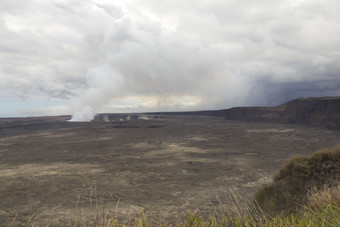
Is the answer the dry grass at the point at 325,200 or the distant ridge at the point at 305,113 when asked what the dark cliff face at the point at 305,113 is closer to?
the distant ridge at the point at 305,113

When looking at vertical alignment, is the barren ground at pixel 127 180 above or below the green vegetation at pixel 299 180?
below

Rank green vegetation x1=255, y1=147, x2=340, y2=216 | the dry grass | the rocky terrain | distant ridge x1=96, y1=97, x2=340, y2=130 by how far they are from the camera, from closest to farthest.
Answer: the dry grass, green vegetation x1=255, y1=147, x2=340, y2=216, the rocky terrain, distant ridge x1=96, y1=97, x2=340, y2=130

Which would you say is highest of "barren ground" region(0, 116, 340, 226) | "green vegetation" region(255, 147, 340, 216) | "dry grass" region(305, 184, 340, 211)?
"dry grass" region(305, 184, 340, 211)

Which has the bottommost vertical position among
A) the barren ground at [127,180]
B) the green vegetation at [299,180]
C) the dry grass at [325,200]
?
the barren ground at [127,180]

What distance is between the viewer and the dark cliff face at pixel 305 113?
47741 millimetres

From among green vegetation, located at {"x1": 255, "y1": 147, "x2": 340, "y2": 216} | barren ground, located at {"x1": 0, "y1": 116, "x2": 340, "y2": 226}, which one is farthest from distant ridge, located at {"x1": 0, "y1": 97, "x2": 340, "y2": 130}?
green vegetation, located at {"x1": 255, "y1": 147, "x2": 340, "y2": 216}

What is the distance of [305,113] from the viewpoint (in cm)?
5716

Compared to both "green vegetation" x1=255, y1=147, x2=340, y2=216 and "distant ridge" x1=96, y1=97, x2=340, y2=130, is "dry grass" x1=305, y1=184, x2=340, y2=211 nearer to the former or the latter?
"green vegetation" x1=255, y1=147, x2=340, y2=216

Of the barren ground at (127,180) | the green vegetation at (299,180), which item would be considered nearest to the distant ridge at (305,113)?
the barren ground at (127,180)

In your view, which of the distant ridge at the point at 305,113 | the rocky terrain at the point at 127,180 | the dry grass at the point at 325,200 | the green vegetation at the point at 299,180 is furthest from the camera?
the distant ridge at the point at 305,113

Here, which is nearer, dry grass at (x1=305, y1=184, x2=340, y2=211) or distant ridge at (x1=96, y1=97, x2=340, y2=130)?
dry grass at (x1=305, y1=184, x2=340, y2=211)

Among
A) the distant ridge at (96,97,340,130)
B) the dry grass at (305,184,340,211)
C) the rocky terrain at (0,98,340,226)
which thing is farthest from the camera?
the distant ridge at (96,97,340,130)

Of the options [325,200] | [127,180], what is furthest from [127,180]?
[325,200]

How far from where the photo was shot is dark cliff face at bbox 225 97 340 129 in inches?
1880
